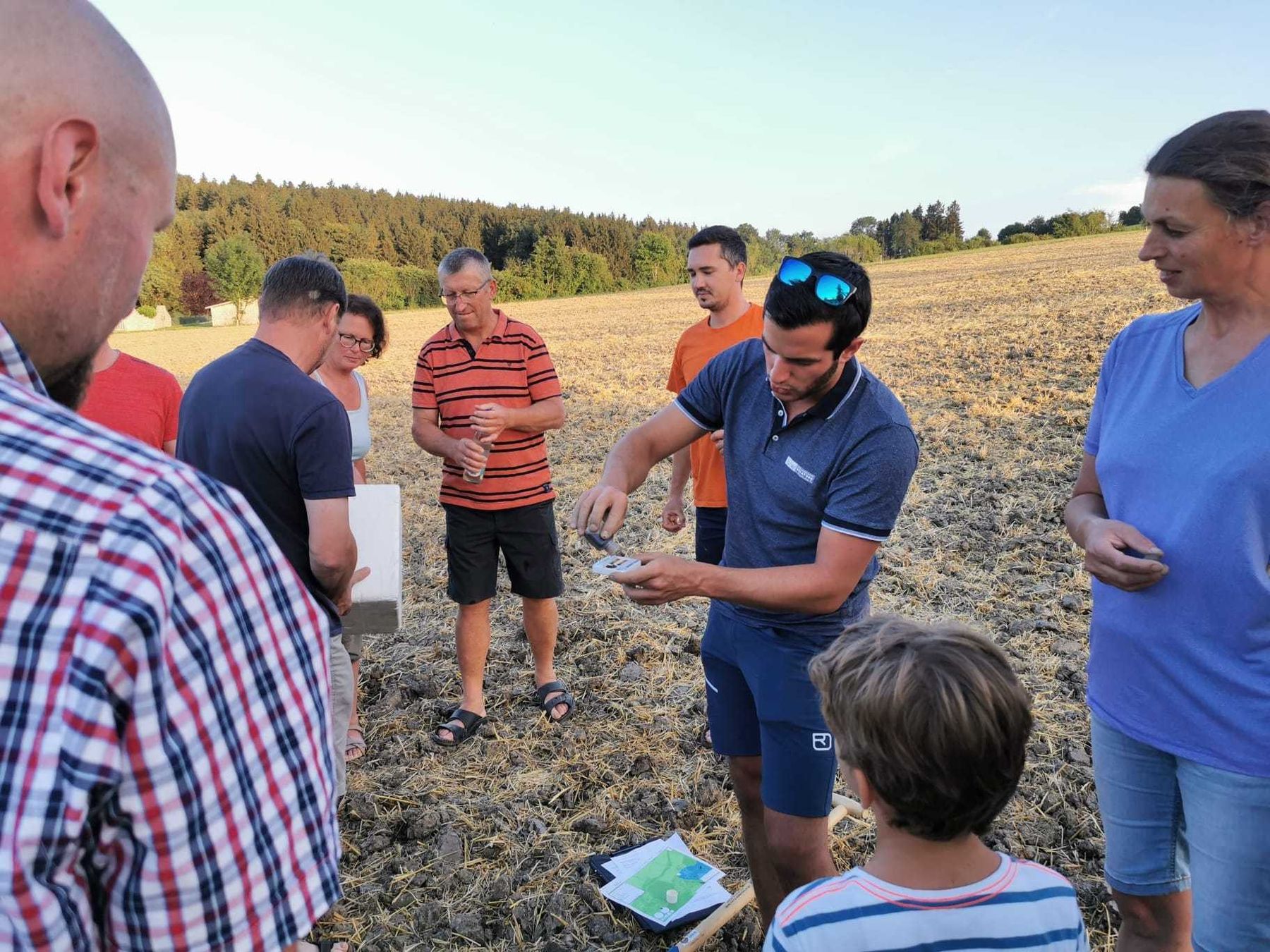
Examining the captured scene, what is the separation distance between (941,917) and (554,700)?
130 inches

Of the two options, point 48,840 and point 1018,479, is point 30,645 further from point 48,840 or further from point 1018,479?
point 1018,479

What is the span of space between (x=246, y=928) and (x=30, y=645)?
1.15 ft

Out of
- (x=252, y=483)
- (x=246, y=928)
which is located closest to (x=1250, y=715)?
(x=246, y=928)

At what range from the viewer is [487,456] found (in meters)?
4.21

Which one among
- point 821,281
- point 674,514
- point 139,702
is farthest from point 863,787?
point 674,514

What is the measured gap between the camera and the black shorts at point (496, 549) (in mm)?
4371

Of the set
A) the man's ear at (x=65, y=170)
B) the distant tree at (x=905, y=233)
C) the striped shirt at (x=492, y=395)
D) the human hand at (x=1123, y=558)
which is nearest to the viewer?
the man's ear at (x=65, y=170)

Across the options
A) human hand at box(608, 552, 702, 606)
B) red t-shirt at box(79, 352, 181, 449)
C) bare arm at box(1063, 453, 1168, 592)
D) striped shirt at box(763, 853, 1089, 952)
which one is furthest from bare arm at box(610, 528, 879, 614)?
red t-shirt at box(79, 352, 181, 449)

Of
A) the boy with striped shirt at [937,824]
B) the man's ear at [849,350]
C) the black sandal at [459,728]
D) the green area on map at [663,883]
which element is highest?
the man's ear at [849,350]

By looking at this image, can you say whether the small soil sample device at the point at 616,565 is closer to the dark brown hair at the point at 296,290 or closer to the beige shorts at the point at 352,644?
the dark brown hair at the point at 296,290

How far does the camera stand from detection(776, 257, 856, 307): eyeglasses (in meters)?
2.27

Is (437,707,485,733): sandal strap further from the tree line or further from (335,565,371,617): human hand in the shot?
the tree line

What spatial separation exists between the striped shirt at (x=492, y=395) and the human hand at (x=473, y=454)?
0.16 metres

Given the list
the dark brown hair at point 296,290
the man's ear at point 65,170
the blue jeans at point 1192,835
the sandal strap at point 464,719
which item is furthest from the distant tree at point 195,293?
the man's ear at point 65,170
